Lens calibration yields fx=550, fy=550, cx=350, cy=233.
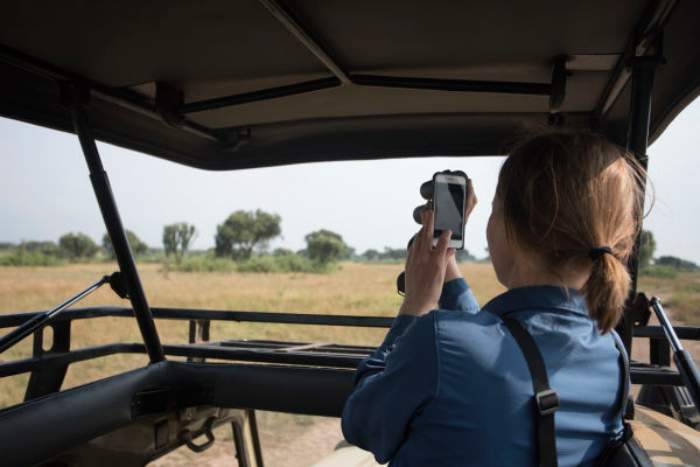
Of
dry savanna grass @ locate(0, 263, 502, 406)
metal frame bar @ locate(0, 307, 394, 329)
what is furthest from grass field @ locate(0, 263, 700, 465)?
metal frame bar @ locate(0, 307, 394, 329)

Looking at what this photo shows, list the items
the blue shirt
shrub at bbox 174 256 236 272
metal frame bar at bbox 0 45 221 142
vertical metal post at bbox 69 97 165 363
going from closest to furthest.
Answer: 1. the blue shirt
2. metal frame bar at bbox 0 45 221 142
3. vertical metal post at bbox 69 97 165 363
4. shrub at bbox 174 256 236 272

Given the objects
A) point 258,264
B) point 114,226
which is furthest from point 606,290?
point 258,264

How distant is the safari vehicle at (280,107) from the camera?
4.04ft

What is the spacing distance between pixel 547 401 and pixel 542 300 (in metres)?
0.14

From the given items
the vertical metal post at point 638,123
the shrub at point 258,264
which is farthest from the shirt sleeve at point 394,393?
the shrub at point 258,264

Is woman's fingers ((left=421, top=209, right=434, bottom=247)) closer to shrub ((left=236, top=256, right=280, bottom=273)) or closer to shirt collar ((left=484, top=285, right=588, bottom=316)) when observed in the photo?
shirt collar ((left=484, top=285, right=588, bottom=316))

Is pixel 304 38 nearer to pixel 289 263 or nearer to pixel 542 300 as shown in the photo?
pixel 542 300

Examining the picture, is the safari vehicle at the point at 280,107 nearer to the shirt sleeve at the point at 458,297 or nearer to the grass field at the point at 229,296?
the shirt sleeve at the point at 458,297

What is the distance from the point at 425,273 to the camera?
0.86 meters

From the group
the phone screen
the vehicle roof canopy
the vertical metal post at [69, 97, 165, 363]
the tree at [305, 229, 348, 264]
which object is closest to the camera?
the phone screen

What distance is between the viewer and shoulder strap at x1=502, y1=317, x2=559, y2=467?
26.8 inches

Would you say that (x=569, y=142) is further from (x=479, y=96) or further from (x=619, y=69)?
(x=479, y=96)

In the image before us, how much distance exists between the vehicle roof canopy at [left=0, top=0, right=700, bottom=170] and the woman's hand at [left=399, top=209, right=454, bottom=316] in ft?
1.24

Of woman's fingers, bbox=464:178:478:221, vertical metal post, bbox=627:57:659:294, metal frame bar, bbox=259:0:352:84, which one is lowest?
woman's fingers, bbox=464:178:478:221
